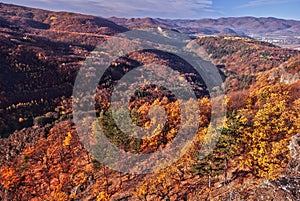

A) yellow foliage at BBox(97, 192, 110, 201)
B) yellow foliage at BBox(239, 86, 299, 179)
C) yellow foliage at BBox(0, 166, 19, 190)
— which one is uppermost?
yellow foliage at BBox(239, 86, 299, 179)

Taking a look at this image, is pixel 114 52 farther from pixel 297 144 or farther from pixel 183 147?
pixel 297 144

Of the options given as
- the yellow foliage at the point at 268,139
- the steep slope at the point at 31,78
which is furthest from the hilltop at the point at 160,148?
the steep slope at the point at 31,78

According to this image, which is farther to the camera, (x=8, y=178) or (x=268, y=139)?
(x=8, y=178)

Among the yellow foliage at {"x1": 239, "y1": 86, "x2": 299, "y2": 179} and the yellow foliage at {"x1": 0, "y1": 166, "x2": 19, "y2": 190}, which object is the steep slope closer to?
the yellow foliage at {"x1": 0, "y1": 166, "x2": 19, "y2": 190}

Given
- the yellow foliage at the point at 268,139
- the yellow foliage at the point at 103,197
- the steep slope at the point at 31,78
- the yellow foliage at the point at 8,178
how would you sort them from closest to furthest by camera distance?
the yellow foliage at the point at 268,139 → the yellow foliage at the point at 103,197 → the yellow foliage at the point at 8,178 → the steep slope at the point at 31,78

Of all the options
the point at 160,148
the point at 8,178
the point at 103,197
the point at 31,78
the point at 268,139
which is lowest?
the point at 8,178

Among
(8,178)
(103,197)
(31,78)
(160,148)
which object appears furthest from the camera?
(31,78)

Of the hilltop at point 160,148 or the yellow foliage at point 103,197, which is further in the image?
the yellow foliage at point 103,197

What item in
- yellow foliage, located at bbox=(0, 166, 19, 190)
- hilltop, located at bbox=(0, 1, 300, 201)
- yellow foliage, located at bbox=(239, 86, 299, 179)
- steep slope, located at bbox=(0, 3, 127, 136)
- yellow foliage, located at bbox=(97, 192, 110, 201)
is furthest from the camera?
steep slope, located at bbox=(0, 3, 127, 136)

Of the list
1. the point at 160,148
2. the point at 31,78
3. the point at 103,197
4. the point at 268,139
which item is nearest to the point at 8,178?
the point at 103,197

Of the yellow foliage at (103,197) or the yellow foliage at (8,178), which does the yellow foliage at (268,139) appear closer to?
the yellow foliage at (103,197)

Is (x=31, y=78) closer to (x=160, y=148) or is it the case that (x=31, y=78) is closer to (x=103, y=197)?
(x=160, y=148)

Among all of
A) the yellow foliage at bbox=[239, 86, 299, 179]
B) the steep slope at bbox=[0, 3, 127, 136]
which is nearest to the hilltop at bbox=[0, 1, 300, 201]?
the yellow foliage at bbox=[239, 86, 299, 179]
